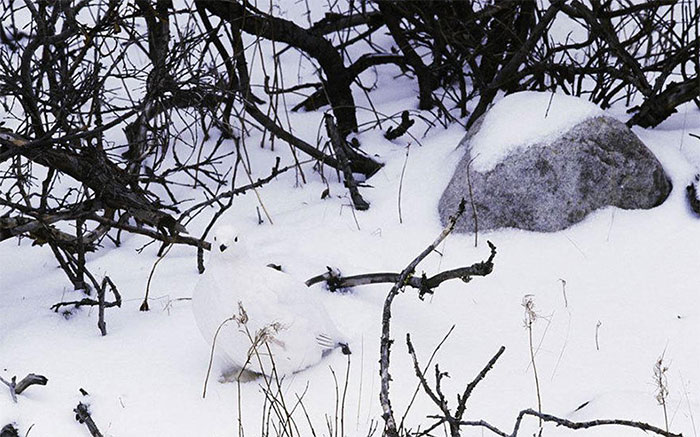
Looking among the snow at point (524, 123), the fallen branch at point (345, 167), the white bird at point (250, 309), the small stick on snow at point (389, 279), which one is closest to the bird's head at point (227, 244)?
the white bird at point (250, 309)

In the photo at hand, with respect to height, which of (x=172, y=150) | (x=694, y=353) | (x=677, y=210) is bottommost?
(x=694, y=353)

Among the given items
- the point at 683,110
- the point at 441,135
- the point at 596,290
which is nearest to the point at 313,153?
the point at 441,135

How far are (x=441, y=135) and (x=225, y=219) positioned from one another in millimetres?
A: 1222

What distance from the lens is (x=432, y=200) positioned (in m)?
4.63

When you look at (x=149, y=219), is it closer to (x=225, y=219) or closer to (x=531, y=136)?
(x=225, y=219)

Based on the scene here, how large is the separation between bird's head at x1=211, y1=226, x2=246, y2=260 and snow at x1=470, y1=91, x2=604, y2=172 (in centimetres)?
149

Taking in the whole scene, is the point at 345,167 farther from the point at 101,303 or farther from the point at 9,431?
the point at 9,431

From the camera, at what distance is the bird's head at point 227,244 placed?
127 inches

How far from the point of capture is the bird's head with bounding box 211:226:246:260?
323 centimetres

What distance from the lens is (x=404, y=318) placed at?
3.90 metres

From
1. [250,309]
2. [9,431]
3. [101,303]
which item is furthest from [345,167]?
[9,431]

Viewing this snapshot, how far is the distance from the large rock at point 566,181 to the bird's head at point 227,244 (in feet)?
4.71

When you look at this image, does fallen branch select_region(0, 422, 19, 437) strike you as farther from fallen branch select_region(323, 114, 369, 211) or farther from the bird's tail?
fallen branch select_region(323, 114, 369, 211)

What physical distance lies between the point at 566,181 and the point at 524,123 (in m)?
0.33
